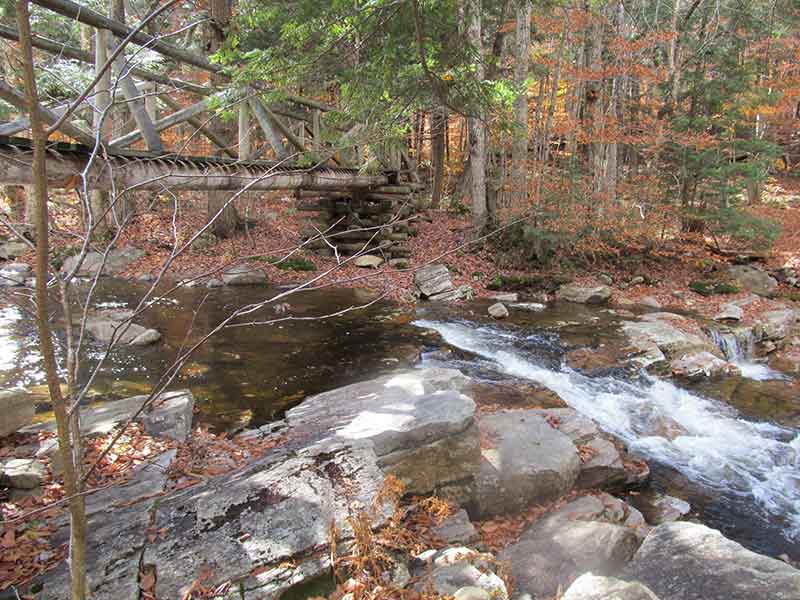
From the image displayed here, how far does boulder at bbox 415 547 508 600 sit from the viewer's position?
116 inches

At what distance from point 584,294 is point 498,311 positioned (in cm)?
281

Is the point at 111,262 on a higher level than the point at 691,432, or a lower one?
higher

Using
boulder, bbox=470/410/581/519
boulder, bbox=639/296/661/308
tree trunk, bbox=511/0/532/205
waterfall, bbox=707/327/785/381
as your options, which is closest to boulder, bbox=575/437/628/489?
boulder, bbox=470/410/581/519

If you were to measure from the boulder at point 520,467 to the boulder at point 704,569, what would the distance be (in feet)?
3.90

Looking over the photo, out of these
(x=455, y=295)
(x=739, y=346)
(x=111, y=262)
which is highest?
(x=111, y=262)

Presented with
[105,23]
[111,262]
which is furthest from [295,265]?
[105,23]

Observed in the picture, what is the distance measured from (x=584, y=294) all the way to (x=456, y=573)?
408 inches

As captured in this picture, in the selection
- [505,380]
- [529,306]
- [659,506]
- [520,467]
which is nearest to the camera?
[520,467]

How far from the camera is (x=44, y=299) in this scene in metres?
1.78

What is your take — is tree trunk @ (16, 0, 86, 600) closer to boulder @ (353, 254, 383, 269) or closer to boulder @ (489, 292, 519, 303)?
boulder @ (489, 292, 519, 303)

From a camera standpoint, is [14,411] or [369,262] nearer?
[14,411]

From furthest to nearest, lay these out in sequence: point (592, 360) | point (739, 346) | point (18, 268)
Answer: point (18, 268)
point (739, 346)
point (592, 360)

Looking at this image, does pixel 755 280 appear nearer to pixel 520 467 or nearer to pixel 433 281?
pixel 433 281

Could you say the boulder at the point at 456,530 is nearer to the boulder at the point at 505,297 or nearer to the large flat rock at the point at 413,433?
the large flat rock at the point at 413,433
